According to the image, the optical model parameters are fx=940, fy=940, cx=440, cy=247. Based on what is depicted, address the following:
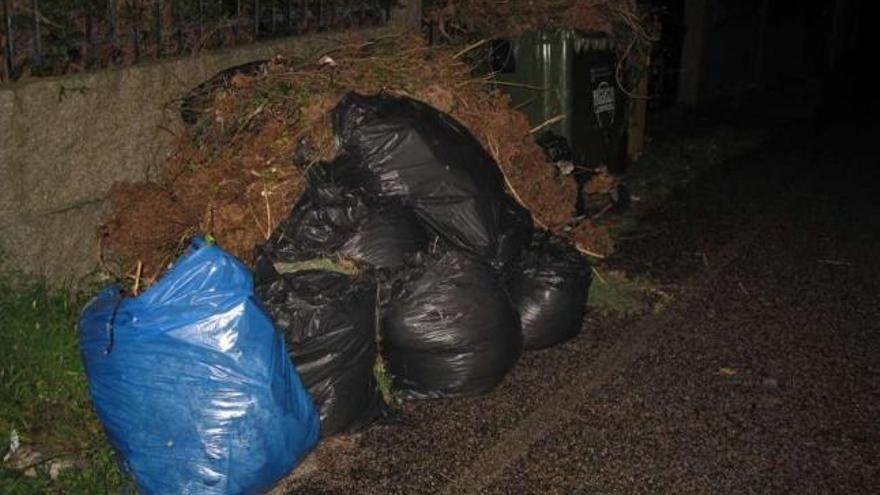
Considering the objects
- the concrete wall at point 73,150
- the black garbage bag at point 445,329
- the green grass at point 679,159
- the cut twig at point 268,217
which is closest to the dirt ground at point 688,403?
the black garbage bag at point 445,329

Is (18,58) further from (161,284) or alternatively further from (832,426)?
(832,426)

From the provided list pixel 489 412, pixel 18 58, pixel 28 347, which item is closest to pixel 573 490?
pixel 489 412

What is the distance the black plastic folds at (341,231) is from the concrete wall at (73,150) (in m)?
0.95

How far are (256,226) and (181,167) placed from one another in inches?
22.5

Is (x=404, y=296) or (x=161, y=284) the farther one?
(x=404, y=296)

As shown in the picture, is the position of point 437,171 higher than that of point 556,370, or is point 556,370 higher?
point 437,171

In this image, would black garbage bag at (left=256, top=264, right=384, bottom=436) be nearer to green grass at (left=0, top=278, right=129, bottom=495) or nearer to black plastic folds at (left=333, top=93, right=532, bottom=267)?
black plastic folds at (left=333, top=93, right=532, bottom=267)

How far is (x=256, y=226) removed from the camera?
143 inches

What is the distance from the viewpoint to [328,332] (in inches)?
127

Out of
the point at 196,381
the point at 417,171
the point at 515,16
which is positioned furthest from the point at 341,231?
the point at 515,16

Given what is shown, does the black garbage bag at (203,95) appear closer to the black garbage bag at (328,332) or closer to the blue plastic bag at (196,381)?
the black garbage bag at (328,332)

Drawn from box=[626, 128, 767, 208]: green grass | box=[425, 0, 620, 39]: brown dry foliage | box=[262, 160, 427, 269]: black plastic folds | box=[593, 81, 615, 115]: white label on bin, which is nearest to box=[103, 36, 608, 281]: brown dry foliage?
box=[262, 160, 427, 269]: black plastic folds

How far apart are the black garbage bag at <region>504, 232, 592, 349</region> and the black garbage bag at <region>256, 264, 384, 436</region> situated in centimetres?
83

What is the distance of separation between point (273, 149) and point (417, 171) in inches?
23.1
